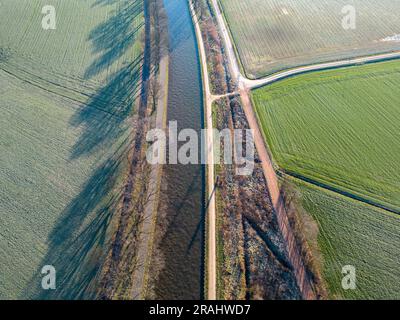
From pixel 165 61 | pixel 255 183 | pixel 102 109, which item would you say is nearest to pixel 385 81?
pixel 255 183

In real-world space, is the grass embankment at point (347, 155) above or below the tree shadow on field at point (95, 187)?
below

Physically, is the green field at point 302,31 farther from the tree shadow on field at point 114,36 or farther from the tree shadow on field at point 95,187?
the tree shadow on field at point 95,187

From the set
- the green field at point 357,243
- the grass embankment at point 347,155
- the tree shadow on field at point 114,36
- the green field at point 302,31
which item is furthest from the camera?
the green field at point 302,31

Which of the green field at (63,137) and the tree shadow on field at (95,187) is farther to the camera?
the green field at (63,137)

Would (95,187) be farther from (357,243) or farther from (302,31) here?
(302,31)

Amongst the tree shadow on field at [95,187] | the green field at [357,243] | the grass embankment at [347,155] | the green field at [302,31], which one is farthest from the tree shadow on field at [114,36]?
the green field at [357,243]

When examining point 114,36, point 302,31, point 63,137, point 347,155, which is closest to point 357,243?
point 347,155

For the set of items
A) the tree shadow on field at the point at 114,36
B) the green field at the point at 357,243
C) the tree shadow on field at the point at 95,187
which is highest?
the tree shadow on field at the point at 114,36
